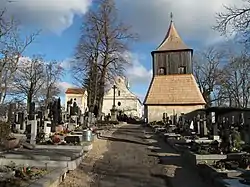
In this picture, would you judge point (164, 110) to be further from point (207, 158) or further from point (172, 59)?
point (207, 158)

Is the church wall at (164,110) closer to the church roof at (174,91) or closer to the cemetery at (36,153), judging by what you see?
the church roof at (174,91)

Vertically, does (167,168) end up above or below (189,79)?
below

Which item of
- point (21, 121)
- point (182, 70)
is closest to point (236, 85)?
point (182, 70)

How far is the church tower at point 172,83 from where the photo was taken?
5197cm

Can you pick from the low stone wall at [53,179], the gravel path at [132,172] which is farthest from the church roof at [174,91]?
the low stone wall at [53,179]

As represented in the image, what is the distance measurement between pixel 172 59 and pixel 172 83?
3.82 m

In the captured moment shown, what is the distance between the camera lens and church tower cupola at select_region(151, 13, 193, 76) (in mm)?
55969

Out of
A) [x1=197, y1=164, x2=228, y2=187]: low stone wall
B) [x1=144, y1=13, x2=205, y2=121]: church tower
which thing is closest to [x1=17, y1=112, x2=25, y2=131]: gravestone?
[x1=197, y1=164, x2=228, y2=187]: low stone wall

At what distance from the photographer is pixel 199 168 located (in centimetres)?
1111

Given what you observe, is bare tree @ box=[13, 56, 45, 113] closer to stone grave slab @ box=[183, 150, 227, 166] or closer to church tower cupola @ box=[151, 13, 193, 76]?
church tower cupola @ box=[151, 13, 193, 76]

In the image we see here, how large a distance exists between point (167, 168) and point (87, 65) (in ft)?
101

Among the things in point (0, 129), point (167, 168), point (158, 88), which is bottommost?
point (167, 168)

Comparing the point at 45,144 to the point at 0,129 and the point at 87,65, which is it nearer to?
the point at 0,129

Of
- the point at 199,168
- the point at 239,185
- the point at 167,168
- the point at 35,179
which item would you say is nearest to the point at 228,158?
the point at 199,168
